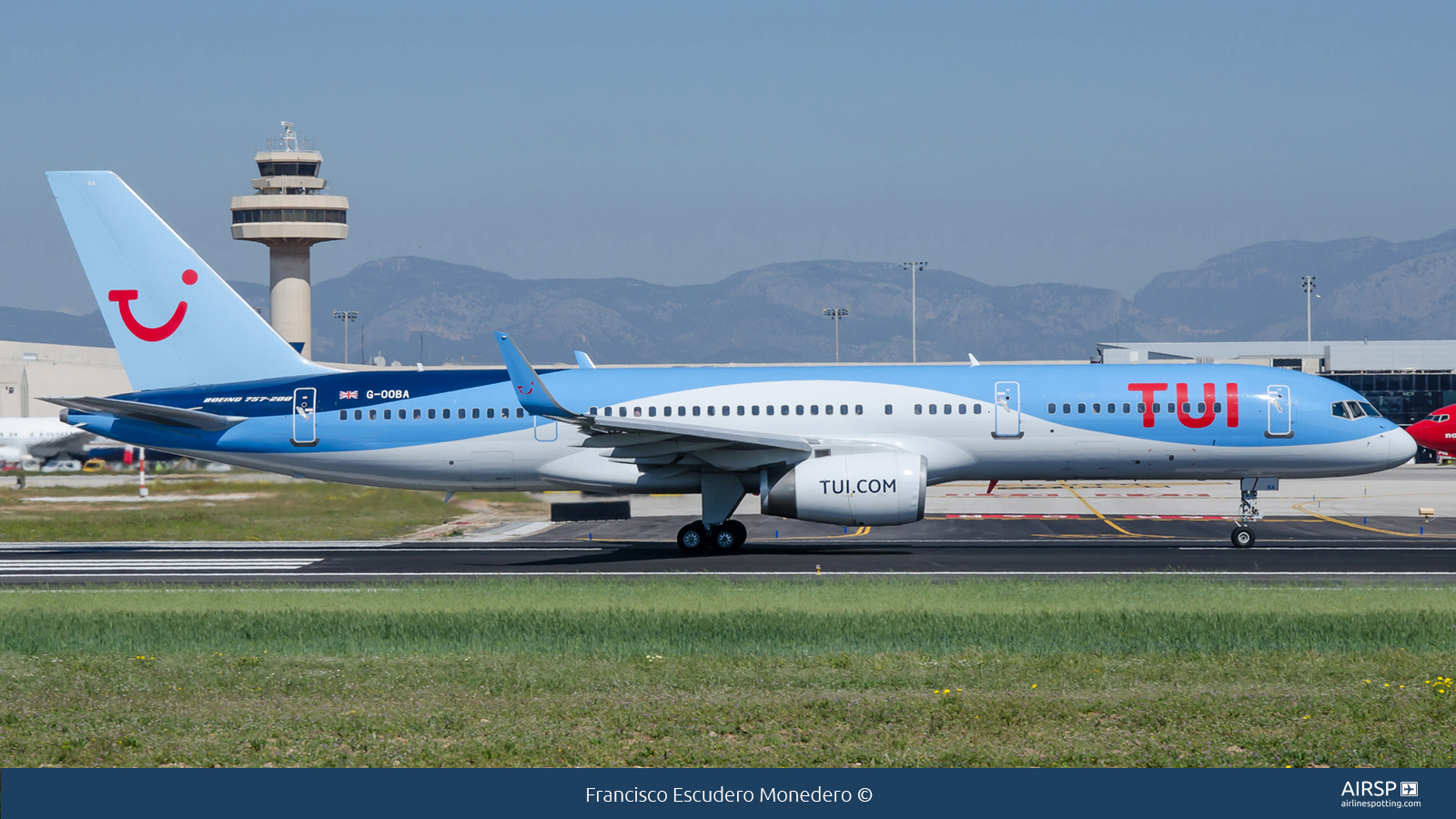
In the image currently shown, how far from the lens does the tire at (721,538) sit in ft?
99.7

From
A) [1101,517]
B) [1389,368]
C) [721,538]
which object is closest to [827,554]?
[721,538]

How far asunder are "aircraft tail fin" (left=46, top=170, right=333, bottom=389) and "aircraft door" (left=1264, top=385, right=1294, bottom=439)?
2328cm

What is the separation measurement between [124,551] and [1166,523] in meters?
27.5

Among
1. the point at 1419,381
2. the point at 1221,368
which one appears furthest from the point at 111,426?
the point at 1419,381

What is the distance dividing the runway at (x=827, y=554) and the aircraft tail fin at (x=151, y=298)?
176 inches

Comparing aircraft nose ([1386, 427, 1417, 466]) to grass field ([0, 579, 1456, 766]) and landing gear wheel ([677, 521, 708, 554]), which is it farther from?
landing gear wheel ([677, 521, 708, 554])

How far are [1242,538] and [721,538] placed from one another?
11910 millimetres

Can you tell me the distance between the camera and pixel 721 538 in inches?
1198

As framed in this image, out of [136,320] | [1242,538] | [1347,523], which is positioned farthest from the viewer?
[1347,523]

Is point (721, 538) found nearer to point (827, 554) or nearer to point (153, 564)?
point (827, 554)

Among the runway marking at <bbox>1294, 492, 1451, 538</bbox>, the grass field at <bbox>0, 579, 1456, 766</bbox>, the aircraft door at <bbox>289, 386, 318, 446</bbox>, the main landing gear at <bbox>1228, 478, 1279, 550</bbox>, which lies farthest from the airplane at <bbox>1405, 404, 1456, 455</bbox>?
the aircraft door at <bbox>289, 386, 318, 446</bbox>

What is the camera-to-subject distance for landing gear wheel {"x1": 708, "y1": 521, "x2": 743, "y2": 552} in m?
30.4

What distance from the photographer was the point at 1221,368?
31.5m

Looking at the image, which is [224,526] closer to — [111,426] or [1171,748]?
[111,426]
